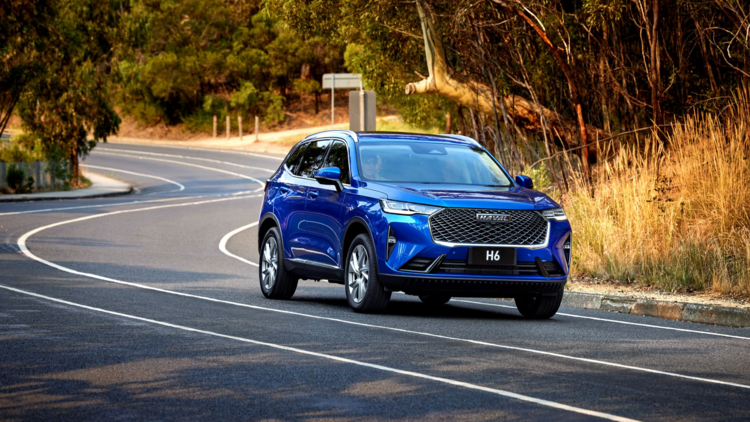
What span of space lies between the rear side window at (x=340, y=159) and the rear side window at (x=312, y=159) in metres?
0.20

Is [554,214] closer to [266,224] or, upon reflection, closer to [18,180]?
[266,224]

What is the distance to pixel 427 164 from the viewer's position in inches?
480

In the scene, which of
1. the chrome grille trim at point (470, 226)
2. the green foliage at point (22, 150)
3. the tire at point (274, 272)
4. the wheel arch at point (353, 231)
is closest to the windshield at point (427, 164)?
the wheel arch at point (353, 231)

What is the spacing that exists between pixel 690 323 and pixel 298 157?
4.96 meters

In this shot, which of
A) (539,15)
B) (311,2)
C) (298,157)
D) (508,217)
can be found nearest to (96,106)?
(311,2)

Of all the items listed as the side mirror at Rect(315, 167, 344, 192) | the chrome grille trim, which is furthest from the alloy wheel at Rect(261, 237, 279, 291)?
the chrome grille trim

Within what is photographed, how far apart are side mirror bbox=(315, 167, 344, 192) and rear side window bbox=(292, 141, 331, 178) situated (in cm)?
81

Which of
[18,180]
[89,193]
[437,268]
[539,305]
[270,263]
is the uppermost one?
[437,268]

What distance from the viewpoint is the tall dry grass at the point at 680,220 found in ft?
44.0

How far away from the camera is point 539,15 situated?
19484 mm

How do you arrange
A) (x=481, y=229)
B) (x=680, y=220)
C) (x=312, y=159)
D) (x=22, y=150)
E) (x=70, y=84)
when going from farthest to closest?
(x=22, y=150), (x=70, y=84), (x=680, y=220), (x=312, y=159), (x=481, y=229)

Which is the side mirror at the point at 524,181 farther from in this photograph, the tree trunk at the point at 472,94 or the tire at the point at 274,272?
the tree trunk at the point at 472,94

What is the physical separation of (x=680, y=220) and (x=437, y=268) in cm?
520

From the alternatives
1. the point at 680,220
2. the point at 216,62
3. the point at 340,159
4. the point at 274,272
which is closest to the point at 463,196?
the point at 340,159
